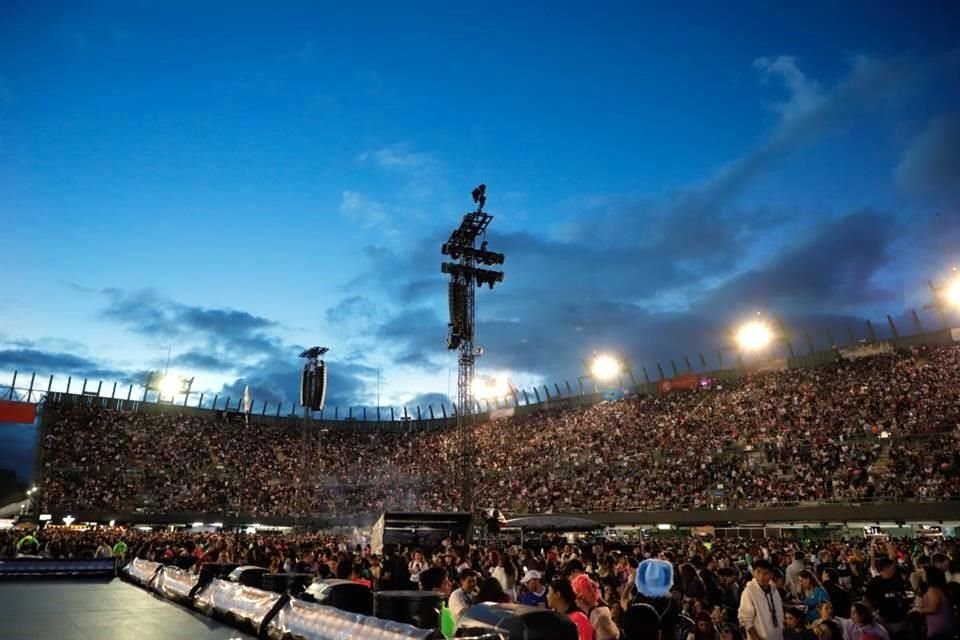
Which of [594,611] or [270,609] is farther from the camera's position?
[270,609]

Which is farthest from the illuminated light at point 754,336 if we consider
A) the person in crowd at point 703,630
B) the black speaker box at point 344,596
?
the black speaker box at point 344,596

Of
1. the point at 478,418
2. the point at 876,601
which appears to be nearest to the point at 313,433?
the point at 478,418

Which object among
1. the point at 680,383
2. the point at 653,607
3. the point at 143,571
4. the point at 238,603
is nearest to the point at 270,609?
the point at 238,603

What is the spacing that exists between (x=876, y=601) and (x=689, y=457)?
114 ft

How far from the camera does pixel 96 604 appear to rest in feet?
45.6

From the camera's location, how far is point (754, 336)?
47.7m

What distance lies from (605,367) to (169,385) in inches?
1535

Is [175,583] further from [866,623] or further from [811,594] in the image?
[866,623]

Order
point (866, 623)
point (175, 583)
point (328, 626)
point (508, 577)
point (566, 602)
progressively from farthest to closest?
1. point (175, 583)
2. point (508, 577)
3. point (328, 626)
4. point (866, 623)
5. point (566, 602)

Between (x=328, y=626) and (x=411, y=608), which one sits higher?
(x=411, y=608)

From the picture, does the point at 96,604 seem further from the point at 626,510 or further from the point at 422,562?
the point at 626,510

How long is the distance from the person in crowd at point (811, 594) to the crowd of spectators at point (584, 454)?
76.8 ft

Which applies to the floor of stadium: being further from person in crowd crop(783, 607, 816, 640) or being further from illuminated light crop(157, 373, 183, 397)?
illuminated light crop(157, 373, 183, 397)

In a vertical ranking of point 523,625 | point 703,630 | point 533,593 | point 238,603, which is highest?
point 523,625
